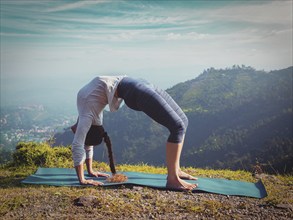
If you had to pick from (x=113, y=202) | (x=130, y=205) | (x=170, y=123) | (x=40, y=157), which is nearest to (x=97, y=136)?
(x=170, y=123)

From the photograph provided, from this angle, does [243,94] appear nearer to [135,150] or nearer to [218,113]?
[218,113]

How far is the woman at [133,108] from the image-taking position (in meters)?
4.57

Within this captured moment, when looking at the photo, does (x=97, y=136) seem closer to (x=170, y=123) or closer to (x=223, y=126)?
(x=170, y=123)

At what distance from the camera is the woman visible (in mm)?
4566

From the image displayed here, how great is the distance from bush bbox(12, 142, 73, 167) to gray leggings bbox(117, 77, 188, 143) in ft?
8.71

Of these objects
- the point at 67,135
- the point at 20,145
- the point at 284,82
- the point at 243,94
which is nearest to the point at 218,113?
the point at 243,94

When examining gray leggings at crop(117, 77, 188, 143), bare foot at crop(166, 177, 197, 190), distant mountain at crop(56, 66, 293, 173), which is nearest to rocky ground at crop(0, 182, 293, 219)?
bare foot at crop(166, 177, 197, 190)

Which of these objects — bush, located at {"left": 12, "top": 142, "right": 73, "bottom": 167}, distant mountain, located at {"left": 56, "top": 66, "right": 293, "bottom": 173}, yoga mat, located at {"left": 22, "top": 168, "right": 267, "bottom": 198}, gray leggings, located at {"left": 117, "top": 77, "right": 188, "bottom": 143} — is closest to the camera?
gray leggings, located at {"left": 117, "top": 77, "right": 188, "bottom": 143}

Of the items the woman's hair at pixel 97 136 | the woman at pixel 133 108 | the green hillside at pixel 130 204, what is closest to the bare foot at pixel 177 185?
the woman at pixel 133 108

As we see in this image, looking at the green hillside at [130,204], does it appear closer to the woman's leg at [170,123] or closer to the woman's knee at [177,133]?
the woman's leg at [170,123]

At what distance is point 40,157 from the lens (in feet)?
22.1

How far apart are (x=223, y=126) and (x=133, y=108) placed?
405 ft

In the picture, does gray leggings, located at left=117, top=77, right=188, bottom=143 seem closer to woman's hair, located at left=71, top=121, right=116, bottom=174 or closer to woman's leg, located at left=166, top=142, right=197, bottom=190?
woman's leg, located at left=166, top=142, right=197, bottom=190

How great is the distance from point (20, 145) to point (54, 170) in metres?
1.77
